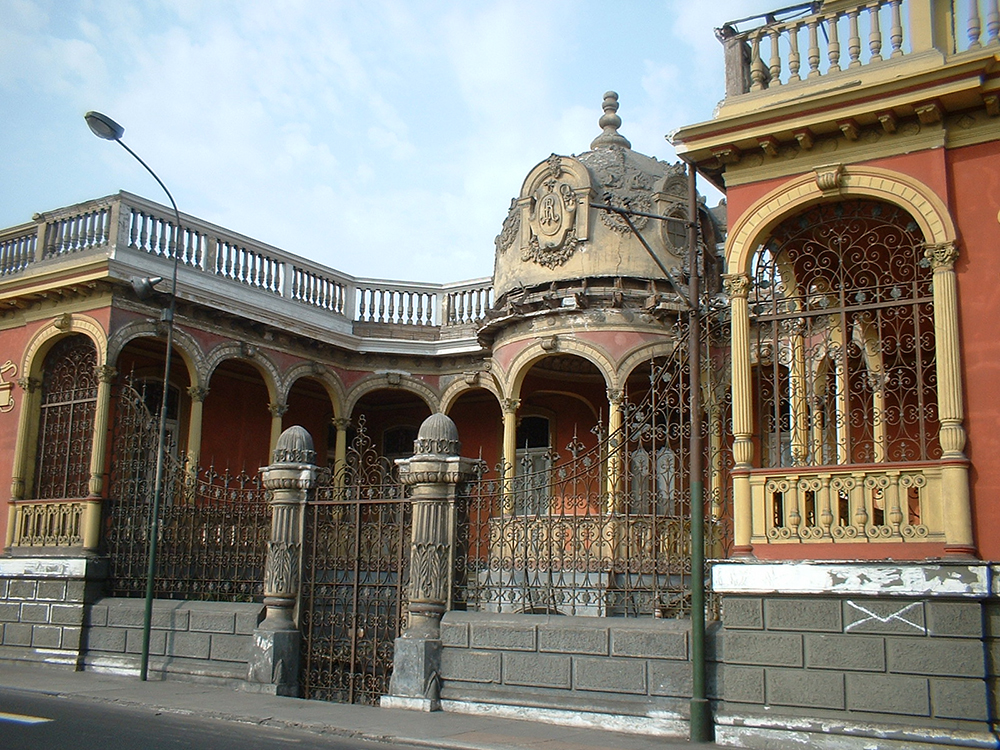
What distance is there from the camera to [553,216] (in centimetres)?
1712

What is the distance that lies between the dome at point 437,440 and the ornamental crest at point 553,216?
5.98 meters

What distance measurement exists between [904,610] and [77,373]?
12.8 metres

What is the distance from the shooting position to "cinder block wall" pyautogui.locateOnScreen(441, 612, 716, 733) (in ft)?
31.8

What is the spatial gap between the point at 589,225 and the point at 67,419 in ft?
29.5

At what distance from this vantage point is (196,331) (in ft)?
56.6

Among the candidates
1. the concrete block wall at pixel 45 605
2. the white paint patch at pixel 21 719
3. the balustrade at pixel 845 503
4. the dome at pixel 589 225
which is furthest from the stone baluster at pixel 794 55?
the concrete block wall at pixel 45 605

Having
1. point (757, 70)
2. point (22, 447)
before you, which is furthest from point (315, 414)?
point (757, 70)

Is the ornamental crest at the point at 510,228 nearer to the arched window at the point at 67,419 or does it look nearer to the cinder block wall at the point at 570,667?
the arched window at the point at 67,419

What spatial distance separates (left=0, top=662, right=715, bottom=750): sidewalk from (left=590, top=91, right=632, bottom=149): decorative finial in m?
11.2

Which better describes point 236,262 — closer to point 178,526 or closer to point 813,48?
point 178,526

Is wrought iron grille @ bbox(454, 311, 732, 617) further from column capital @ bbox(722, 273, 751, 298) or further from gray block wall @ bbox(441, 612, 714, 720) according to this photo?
column capital @ bbox(722, 273, 751, 298)

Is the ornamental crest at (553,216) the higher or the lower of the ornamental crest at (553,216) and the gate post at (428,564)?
the higher

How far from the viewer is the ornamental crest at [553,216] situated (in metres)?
16.9

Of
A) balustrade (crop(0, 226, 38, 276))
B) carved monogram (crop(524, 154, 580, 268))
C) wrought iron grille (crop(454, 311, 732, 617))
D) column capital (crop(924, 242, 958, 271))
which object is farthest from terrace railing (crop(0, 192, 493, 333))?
column capital (crop(924, 242, 958, 271))
